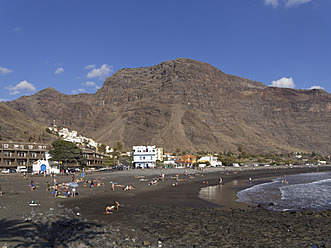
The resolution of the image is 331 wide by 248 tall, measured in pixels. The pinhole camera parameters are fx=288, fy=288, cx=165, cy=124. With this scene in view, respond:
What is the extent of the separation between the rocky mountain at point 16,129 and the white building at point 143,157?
3817 cm

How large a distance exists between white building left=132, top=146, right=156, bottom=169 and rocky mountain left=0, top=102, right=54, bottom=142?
38.2m

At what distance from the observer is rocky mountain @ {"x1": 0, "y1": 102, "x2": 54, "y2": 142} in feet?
326

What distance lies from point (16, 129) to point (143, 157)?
4796cm

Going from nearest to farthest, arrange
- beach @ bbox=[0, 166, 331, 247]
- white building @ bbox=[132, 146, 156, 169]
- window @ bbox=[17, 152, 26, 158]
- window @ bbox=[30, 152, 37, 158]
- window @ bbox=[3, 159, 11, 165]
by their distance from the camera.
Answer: beach @ bbox=[0, 166, 331, 247], window @ bbox=[3, 159, 11, 165], window @ bbox=[17, 152, 26, 158], window @ bbox=[30, 152, 37, 158], white building @ bbox=[132, 146, 156, 169]

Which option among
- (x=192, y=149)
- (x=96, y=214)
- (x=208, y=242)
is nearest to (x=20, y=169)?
(x=96, y=214)

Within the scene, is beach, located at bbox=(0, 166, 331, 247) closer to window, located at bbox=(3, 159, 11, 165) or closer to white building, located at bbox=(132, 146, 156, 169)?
window, located at bbox=(3, 159, 11, 165)

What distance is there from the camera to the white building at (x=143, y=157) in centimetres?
9619

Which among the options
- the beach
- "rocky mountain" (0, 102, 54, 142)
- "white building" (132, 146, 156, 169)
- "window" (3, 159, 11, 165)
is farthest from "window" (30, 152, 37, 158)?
the beach

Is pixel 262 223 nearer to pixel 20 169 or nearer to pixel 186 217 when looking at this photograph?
pixel 186 217

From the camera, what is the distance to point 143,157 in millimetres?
96750

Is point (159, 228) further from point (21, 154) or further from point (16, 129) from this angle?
point (16, 129)

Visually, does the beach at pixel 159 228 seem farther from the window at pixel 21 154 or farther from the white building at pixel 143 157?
the white building at pixel 143 157

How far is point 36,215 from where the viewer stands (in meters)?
17.4

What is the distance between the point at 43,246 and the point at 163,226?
7.87 m
